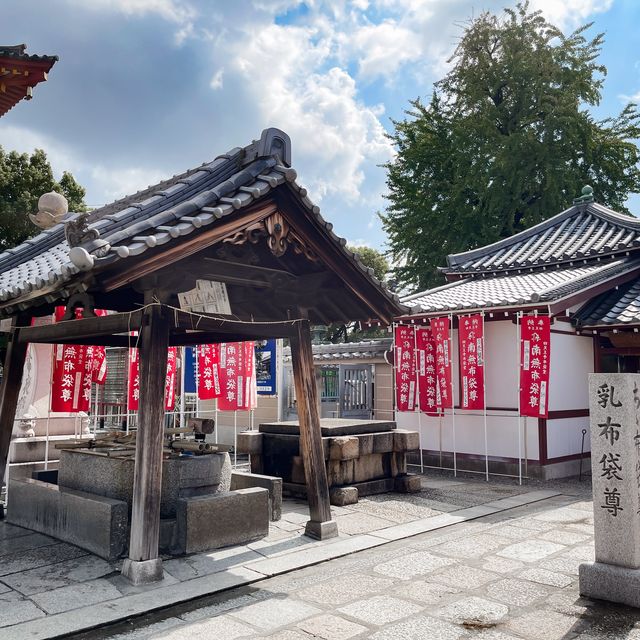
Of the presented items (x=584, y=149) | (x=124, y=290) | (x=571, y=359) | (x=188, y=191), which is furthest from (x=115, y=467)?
(x=584, y=149)

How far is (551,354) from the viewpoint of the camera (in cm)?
1323

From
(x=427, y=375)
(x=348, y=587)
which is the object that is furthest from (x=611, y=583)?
(x=427, y=375)

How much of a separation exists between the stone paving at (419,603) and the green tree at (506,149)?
68.9 feet

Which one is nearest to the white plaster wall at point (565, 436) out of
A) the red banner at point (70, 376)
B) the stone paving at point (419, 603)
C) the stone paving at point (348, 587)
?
the stone paving at point (348, 587)

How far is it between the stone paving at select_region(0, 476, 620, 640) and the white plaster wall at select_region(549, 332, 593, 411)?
5.14 meters

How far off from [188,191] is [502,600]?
561 cm

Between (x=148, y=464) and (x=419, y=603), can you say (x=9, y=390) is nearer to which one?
(x=148, y=464)

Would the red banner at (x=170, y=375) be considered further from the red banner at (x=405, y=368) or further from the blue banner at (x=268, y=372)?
the red banner at (x=405, y=368)

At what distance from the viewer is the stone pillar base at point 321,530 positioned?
25.0 feet

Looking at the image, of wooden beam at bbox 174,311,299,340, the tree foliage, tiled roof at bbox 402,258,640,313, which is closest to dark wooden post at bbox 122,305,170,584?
wooden beam at bbox 174,311,299,340

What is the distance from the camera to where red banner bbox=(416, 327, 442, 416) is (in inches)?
556

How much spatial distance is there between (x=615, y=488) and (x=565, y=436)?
8.32 m

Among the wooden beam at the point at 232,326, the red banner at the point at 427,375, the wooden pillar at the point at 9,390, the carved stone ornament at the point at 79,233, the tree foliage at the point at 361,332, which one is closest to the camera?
the carved stone ornament at the point at 79,233

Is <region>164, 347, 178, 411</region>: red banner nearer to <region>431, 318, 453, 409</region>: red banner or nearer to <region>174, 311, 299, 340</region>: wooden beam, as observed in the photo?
<region>174, 311, 299, 340</region>: wooden beam
